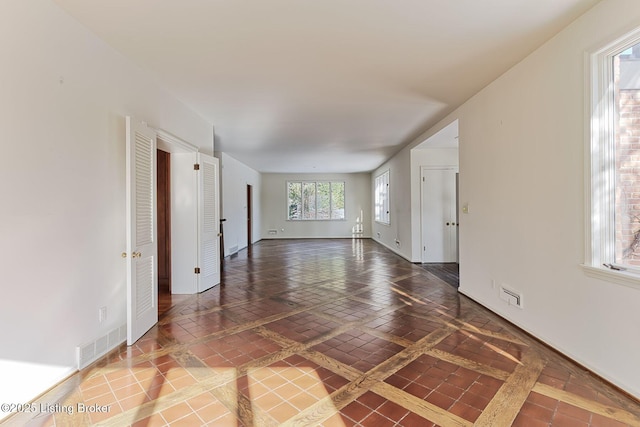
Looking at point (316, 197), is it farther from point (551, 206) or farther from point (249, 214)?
A: point (551, 206)

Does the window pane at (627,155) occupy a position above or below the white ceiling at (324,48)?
below

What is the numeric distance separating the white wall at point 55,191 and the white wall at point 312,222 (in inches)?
360

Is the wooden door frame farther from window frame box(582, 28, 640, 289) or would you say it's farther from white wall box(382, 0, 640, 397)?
window frame box(582, 28, 640, 289)

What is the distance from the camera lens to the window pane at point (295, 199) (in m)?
12.0

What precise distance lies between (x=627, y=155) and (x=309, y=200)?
1034 centimetres

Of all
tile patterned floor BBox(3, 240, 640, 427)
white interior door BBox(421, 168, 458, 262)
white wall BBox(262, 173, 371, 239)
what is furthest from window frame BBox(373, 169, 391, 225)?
tile patterned floor BBox(3, 240, 640, 427)

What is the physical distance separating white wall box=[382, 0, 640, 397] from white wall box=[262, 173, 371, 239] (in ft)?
27.0

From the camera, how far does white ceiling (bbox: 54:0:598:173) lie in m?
2.12

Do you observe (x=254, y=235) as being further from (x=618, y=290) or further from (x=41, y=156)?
(x=618, y=290)

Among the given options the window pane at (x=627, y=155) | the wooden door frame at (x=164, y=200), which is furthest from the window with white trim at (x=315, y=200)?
the window pane at (x=627, y=155)

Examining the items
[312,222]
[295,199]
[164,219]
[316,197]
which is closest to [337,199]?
[316,197]

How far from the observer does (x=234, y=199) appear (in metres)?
8.25

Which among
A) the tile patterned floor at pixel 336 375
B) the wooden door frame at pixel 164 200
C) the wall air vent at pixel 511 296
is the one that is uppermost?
the wooden door frame at pixel 164 200

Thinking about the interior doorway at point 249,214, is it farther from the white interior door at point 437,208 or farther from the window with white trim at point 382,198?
the white interior door at point 437,208
